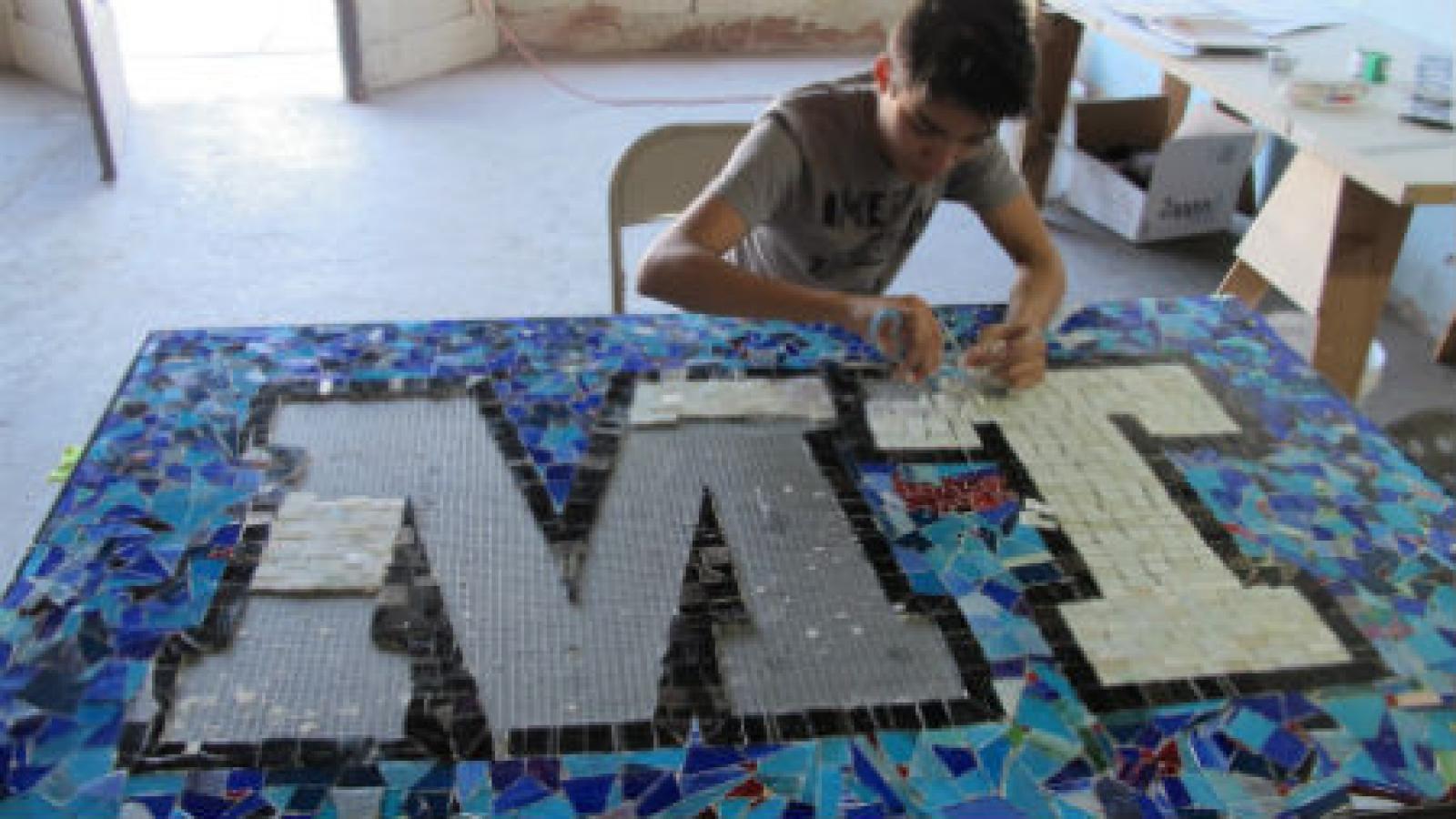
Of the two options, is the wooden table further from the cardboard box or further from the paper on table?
the cardboard box

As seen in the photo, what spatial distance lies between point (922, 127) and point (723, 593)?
0.67m

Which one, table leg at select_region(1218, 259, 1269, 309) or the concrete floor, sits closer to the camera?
table leg at select_region(1218, 259, 1269, 309)

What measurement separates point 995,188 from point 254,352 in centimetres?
103

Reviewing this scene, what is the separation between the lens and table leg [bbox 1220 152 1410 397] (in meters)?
2.17

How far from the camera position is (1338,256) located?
87.0 inches

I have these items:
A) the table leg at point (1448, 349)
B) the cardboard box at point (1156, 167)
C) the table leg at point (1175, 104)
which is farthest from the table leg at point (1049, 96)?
the table leg at point (1448, 349)

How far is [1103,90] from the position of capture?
4234 millimetres

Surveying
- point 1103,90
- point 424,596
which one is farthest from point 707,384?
point 1103,90

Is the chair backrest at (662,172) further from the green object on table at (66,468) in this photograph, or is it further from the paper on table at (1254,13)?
the paper on table at (1254,13)

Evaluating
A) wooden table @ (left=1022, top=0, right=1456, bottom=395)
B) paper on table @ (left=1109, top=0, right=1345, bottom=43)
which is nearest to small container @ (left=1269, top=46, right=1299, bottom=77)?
wooden table @ (left=1022, top=0, right=1456, bottom=395)

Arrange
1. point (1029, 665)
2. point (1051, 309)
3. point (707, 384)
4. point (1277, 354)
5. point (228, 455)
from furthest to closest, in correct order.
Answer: point (1051, 309) < point (1277, 354) < point (707, 384) < point (228, 455) < point (1029, 665)

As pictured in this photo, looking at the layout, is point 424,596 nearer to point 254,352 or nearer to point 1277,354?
point 254,352

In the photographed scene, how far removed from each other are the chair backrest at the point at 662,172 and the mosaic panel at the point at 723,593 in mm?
387

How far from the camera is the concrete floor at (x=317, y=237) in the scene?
273cm
